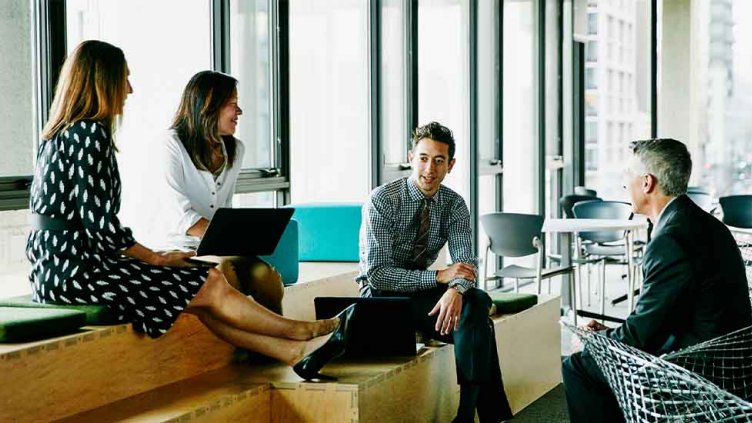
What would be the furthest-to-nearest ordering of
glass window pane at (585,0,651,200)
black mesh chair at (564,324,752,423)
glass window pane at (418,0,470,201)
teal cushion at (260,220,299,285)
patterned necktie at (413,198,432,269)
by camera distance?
glass window pane at (585,0,651,200) < glass window pane at (418,0,470,201) < teal cushion at (260,220,299,285) < patterned necktie at (413,198,432,269) < black mesh chair at (564,324,752,423)

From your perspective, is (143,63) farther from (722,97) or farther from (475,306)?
(722,97)

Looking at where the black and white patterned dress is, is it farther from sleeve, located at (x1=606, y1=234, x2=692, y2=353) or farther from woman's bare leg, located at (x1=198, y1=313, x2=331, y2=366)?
sleeve, located at (x1=606, y1=234, x2=692, y2=353)

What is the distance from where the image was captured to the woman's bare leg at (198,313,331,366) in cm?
438

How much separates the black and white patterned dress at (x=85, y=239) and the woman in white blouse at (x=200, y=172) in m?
0.67

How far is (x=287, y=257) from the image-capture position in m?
5.50

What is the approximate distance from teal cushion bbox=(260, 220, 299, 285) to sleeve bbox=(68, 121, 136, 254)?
1.47m

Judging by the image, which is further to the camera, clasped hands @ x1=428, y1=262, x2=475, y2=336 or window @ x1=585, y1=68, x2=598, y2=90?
window @ x1=585, y1=68, x2=598, y2=90

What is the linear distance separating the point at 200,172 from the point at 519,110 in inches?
276

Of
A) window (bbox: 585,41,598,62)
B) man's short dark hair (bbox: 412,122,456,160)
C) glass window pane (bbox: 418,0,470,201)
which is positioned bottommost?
man's short dark hair (bbox: 412,122,456,160)

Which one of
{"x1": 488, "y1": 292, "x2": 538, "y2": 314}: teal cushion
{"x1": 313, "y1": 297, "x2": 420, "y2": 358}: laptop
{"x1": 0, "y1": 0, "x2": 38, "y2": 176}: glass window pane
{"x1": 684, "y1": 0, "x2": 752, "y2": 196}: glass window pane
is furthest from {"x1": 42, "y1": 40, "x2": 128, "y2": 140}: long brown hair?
{"x1": 684, "y1": 0, "x2": 752, "y2": 196}: glass window pane

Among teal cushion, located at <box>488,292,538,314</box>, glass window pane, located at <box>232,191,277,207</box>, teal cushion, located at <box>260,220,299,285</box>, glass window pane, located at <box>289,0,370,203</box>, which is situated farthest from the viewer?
glass window pane, located at <box>289,0,370,203</box>

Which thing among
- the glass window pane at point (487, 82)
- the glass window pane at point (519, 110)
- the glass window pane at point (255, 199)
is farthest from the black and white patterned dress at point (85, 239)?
the glass window pane at point (519, 110)

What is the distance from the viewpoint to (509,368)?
5809 millimetres

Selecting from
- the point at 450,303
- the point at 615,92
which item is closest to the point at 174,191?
the point at 450,303
